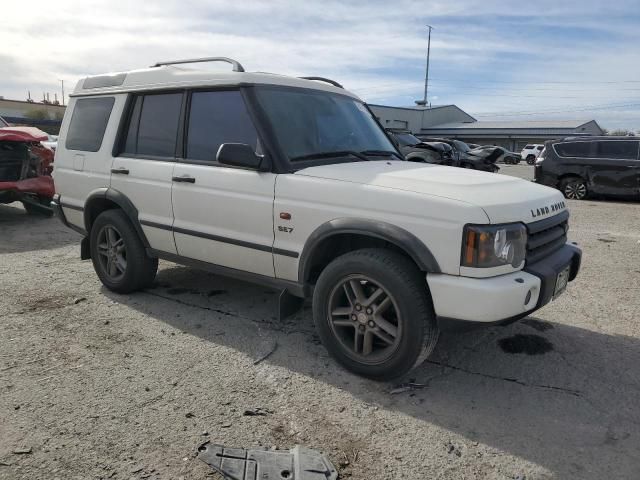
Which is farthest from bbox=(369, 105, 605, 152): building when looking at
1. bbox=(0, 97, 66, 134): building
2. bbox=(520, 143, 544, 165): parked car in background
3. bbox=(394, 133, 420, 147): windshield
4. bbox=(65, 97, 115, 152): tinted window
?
bbox=(65, 97, 115, 152): tinted window

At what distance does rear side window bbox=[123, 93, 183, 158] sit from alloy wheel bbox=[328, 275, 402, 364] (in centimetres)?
191

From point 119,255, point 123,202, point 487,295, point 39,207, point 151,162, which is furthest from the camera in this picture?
point 39,207

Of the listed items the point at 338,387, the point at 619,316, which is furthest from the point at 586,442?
the point at 619,316

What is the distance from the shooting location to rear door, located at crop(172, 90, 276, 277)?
363cm

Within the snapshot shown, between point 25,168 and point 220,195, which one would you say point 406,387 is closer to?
point 220,195

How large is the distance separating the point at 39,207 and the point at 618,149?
1246cm

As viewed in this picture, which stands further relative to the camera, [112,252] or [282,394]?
[112,252]

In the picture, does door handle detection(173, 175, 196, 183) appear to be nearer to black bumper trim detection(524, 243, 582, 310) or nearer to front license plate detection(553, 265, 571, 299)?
black bumper trim detection(524, 243, 582, 310)

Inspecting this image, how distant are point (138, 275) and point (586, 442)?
3695 mm

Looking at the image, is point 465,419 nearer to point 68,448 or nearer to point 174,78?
point 68,448

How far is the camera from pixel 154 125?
4379mm

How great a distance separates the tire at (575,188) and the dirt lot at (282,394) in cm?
880

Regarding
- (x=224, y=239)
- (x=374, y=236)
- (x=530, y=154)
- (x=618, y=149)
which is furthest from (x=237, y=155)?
(x=530, y=154)

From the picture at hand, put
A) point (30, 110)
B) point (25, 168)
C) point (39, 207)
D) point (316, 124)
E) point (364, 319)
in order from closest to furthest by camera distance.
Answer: point (364, 319), point (316, 124), point (25, 168), point (39, 207), point (30, 110)
